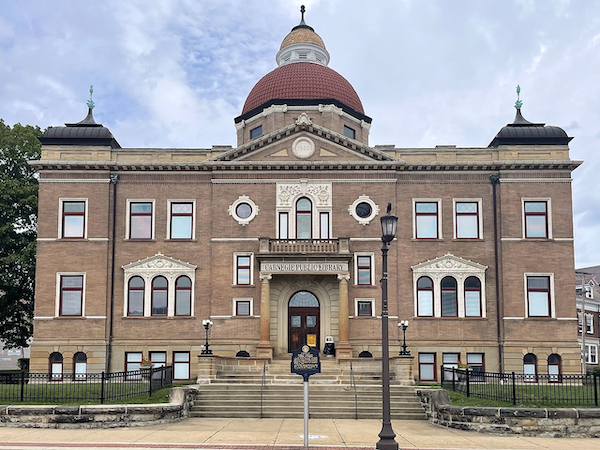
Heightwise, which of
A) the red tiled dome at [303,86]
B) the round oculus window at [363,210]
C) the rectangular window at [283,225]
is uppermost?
the red tiled dome at [303,86]

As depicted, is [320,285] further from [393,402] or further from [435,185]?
[393,402]

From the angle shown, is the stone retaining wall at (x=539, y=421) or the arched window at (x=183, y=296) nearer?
the stone retaining wall at (x=539, y=421)

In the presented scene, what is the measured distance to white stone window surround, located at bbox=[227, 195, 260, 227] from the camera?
3506 centimetres

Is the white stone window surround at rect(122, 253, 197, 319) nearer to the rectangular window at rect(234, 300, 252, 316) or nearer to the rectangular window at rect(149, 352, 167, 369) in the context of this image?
the rectangular window at rect(149, 352, 167, 369)

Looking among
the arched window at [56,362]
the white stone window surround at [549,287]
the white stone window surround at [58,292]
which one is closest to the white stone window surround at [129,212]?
the white stone window surround at [58,292]

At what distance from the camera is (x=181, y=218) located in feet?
116

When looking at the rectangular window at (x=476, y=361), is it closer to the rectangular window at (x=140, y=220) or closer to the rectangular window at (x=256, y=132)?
the rectangular window at (x=140, y=220)

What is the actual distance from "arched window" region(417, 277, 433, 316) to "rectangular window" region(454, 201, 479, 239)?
3.05 meters

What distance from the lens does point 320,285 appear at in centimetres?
3456

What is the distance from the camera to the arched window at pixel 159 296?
34562mm

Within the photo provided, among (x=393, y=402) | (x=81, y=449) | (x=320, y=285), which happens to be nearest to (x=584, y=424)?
(x=393, y=402)

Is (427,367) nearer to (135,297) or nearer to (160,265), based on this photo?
(160,265)

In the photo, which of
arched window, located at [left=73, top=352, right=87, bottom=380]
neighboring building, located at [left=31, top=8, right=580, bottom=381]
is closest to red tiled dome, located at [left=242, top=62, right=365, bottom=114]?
neighboring building, located at [left=31, top=8, right=580, bottom=381]

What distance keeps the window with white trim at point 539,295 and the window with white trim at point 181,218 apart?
58.3 ft
